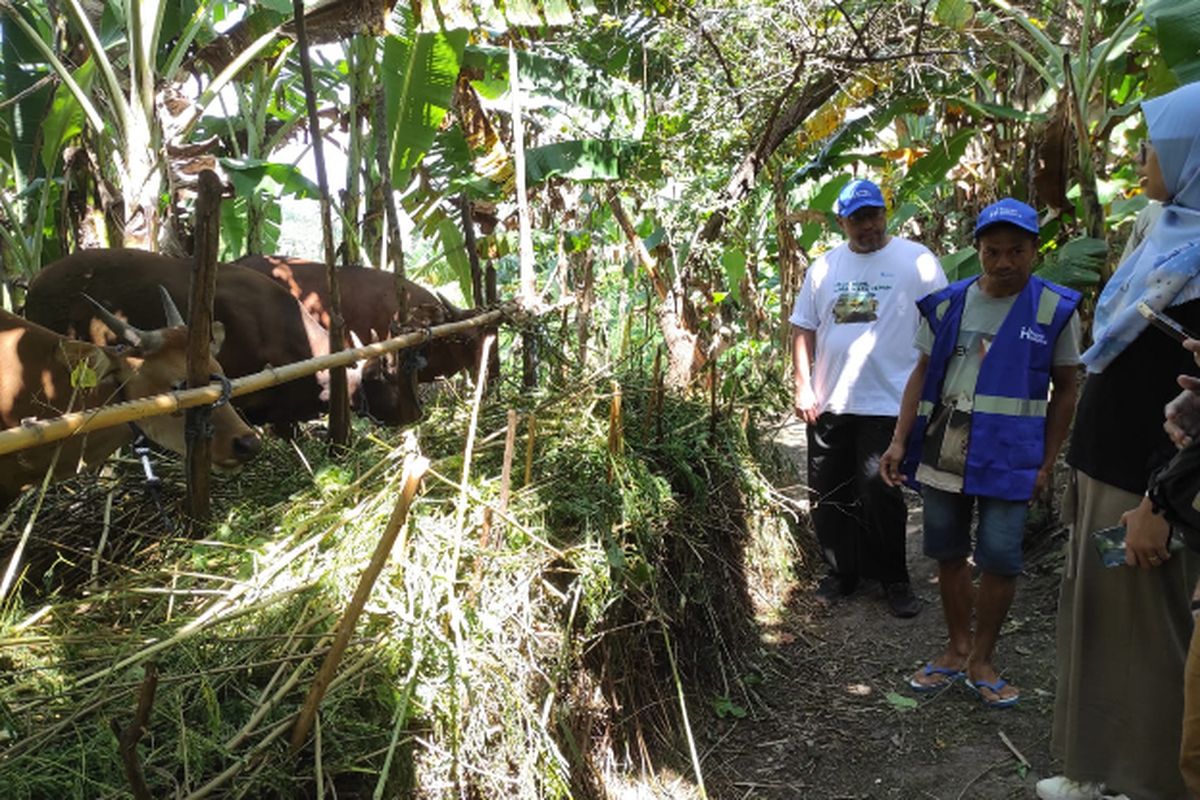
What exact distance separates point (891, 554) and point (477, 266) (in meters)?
2.83

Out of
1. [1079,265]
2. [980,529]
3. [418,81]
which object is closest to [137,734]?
[980,529]

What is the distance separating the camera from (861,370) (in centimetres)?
458

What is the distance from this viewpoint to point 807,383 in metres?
4.80

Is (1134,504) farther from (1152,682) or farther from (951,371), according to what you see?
(951,371)

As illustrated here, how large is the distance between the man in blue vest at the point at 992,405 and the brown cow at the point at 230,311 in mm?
2924

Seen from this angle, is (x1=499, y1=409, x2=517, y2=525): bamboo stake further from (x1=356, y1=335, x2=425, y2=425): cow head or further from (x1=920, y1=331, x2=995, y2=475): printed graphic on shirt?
(x1=356, y1=335, x2=425, y2=425): cow head

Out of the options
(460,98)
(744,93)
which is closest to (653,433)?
(744,93)

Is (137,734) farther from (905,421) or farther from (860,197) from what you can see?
(860,197)

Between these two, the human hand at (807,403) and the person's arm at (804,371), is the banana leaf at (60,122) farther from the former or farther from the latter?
the human hand at (807,403)

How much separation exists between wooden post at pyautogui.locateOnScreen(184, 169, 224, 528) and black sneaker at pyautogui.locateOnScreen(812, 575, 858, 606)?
9.79 ft

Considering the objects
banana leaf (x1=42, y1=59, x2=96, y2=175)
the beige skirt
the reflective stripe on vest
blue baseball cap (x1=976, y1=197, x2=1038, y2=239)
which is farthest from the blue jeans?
banana leaf (x1=42, y1=59, x2=96, y2=175)

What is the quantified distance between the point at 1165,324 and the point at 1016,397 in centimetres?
113

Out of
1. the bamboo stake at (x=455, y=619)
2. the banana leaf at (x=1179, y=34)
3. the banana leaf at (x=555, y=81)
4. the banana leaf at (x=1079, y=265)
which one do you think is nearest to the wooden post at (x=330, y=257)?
the bamboo stake at (x=455, y=619)

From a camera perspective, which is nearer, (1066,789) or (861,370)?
(1066,789)
